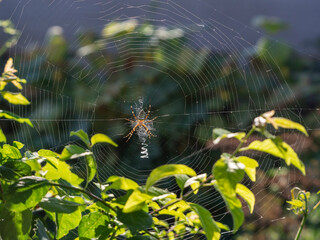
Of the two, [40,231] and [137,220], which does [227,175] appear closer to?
[137,220]

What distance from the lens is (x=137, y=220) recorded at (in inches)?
20.7

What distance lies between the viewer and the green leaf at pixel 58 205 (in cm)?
56

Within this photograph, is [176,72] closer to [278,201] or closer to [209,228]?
[278,201]

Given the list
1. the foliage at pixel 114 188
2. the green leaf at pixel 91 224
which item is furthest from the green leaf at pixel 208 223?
the green leaf at pixel 91 224

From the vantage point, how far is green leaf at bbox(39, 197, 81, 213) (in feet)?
1.83

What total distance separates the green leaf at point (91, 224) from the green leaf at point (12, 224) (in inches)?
2.9

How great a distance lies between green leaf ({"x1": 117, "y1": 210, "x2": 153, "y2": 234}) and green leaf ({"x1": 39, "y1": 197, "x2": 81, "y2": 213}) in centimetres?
7

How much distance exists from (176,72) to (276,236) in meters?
1.22

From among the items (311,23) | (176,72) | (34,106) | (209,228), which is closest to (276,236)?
(176,72)

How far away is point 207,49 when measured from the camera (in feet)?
10.0

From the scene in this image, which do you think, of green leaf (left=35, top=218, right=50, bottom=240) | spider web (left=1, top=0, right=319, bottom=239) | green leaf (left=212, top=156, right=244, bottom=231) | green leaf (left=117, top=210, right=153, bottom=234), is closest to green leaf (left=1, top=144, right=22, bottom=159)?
green leaf (left=35, top=218, right=50, bottom=240)

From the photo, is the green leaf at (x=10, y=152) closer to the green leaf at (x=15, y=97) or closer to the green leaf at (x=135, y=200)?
the green leaf at (x=15, y=97)

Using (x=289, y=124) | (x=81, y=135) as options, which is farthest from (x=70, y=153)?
(x=289, y=124)

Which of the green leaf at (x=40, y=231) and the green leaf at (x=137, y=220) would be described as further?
the green leaf at (x=40, y=231)
